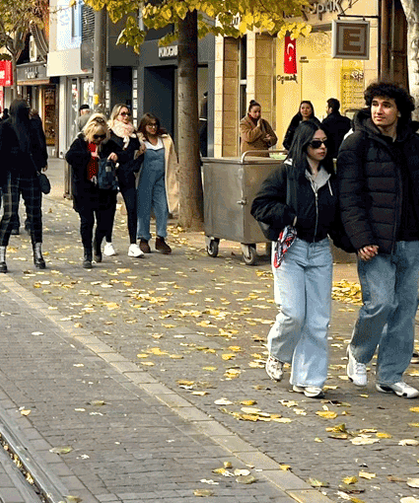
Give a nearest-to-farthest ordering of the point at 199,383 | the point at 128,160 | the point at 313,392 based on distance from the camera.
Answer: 1. the point at 313,392
2. the point at 199,383
3. the point at 128,160

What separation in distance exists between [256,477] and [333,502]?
51 centimetres

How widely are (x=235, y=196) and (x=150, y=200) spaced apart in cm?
149

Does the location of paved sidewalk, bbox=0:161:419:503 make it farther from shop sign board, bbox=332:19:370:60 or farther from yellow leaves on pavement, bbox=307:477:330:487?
shop sign board, bbox=332:19:370:60

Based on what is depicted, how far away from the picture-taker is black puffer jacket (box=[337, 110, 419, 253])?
8.07 m

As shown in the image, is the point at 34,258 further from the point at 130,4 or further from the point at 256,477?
the point at 256,477

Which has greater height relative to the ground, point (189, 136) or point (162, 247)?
point (189, 136)

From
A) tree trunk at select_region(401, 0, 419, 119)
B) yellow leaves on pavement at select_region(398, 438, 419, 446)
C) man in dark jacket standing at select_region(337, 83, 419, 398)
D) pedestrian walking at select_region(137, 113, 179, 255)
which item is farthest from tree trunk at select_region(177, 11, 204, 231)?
yellow leaves on pavement at select_region(398, 438, 419, 446)

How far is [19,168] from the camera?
14867mm

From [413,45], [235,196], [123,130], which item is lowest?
[235,196]

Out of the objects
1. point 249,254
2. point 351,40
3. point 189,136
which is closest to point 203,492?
point 249,254

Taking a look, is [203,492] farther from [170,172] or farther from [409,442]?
[170,172]

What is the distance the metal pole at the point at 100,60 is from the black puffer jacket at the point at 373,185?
15220 mm

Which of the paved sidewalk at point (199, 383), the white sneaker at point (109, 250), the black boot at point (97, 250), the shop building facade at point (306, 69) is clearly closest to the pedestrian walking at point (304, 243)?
the paved sidewalk at point (199, 383)

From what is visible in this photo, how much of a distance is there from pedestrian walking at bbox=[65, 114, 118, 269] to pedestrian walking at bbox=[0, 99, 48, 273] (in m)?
0.44
